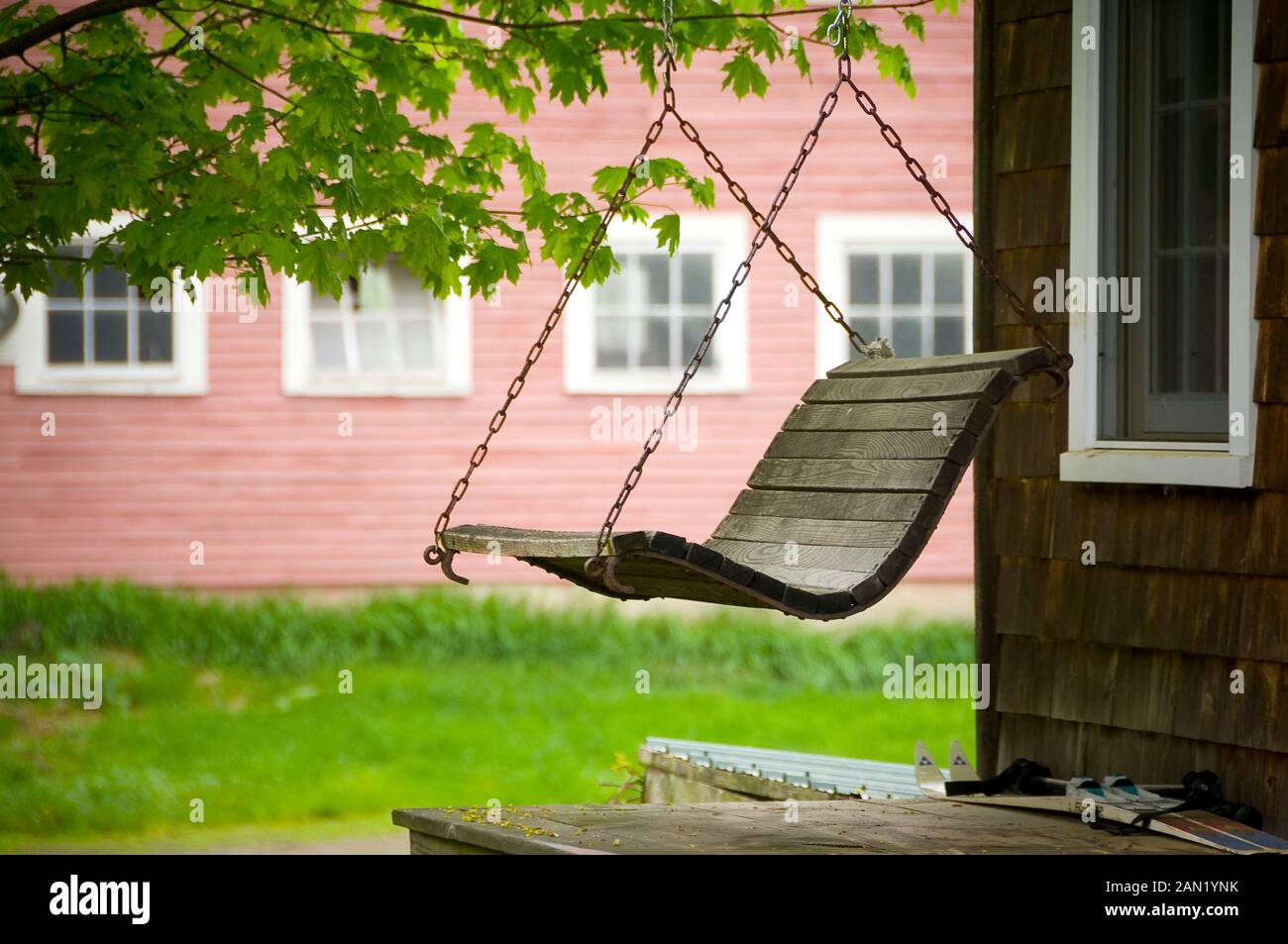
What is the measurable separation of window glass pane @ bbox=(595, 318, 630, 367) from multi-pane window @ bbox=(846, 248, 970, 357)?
1546 millimetres

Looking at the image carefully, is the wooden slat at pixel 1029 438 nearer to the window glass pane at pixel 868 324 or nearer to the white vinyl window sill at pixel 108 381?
the window glass pane at pixel 868 324

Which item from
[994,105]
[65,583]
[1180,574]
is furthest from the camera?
[65,583]

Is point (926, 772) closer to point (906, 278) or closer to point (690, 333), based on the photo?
point (690, 333)

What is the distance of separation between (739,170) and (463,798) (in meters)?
5.00

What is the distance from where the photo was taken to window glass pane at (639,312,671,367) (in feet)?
38.9

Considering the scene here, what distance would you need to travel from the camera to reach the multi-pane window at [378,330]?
1162cm

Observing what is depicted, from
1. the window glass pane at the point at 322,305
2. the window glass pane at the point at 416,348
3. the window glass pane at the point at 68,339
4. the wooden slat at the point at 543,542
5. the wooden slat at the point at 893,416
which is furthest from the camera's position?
the window glass pane at the point at 416,348

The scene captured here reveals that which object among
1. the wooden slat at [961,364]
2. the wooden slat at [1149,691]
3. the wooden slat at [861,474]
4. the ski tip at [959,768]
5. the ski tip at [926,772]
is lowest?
the ski tip at [926,772]

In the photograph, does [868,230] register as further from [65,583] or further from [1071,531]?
[1071,531]

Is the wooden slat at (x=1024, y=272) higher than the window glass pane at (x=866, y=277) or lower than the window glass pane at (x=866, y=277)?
lower

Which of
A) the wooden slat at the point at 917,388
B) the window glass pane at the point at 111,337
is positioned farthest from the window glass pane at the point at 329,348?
the wooden slat at the point at 917,388

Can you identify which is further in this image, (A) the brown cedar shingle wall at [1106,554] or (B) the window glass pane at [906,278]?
(B) the window glass pane at [906,278]

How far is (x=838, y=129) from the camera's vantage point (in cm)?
1186
